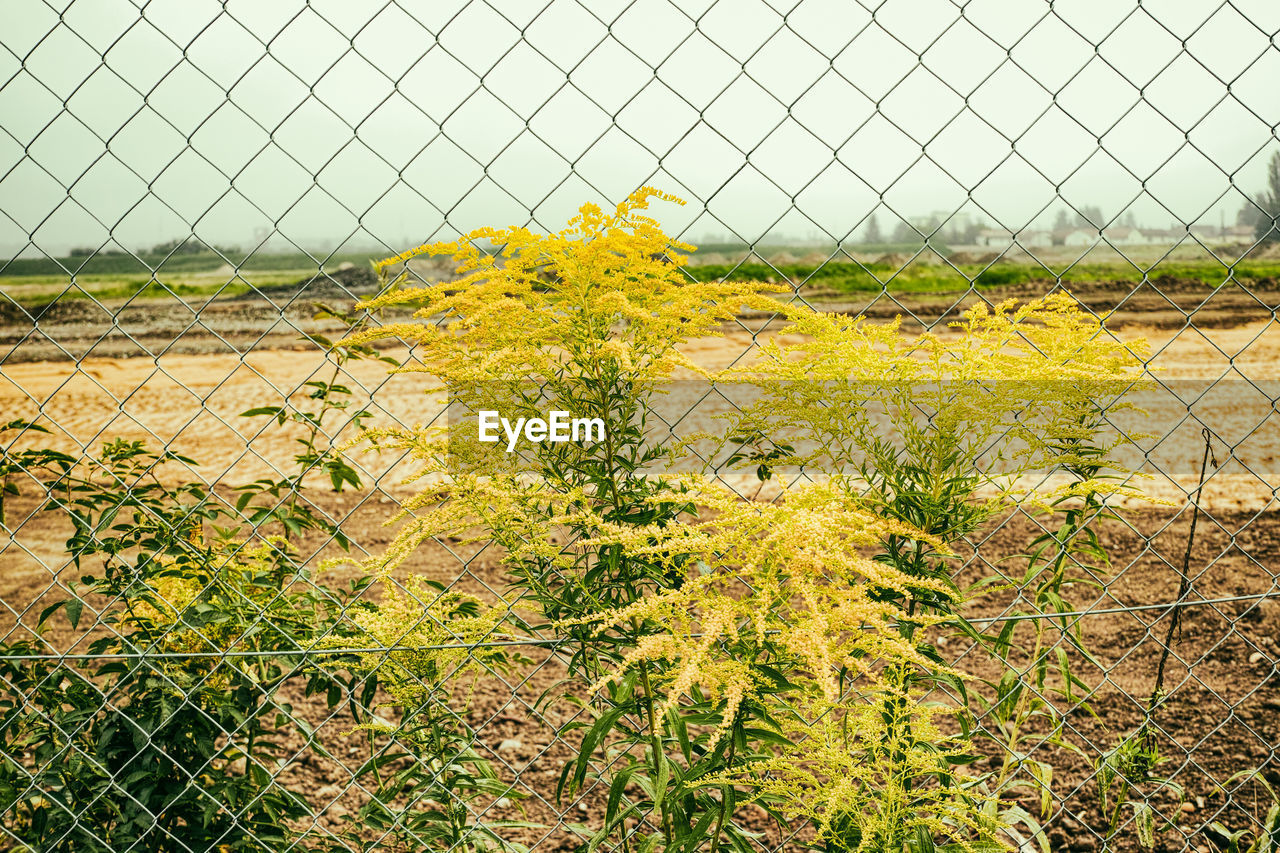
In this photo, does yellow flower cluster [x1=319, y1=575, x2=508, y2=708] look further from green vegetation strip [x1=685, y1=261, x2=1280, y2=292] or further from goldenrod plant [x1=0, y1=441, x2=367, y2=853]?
green vegetation strip [x1=685, y1=261, x2=1280, y2=292]

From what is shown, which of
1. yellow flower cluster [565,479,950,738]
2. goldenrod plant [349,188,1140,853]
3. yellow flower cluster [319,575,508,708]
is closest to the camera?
yellow flower cluster [565,479,950,738]

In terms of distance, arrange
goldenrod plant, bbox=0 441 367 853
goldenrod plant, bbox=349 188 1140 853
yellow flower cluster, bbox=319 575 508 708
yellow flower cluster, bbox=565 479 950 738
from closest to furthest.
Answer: yellow flower cluster, bbox=565 479 950 738 < goldenrod plant, bbox=349 188 1140 853 < yellow flower cluster, bbox=319 575 508 708 < goldenrod plant, bbox=0 441 367 853

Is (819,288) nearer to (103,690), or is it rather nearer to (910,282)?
(910,282)

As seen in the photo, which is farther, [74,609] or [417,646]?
[74,609]

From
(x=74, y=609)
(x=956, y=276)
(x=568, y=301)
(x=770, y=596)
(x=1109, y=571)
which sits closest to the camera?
(x=770, y=596)

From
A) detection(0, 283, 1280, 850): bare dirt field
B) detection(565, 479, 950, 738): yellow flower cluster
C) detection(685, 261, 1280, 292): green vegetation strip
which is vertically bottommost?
detection(0, 283, 1280, 850): bare dirt field

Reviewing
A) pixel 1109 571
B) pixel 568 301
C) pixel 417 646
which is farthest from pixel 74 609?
pixel 1109 571

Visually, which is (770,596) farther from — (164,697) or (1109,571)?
(1109,571)

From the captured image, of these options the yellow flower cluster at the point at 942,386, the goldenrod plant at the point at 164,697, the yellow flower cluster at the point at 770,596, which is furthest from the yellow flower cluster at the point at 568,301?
the goldenrod plant at the point at 164,697

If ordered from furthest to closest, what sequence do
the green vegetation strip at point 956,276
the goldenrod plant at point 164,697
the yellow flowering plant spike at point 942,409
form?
the green vegetation strip at point 956,276, the goldenrod plant at point 164,697, the yellow flowering plant spike at point 942,409

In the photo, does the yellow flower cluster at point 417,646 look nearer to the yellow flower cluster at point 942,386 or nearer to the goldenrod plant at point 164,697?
the goldenrod plant at point 164,697

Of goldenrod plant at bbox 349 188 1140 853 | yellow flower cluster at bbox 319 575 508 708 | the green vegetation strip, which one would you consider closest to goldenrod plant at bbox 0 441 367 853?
yellow flower cluster at bbox 319 575 508 708

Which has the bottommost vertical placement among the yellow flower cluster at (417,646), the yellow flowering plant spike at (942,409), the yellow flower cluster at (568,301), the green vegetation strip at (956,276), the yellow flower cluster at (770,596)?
the yellow flower cluster at (417,646)

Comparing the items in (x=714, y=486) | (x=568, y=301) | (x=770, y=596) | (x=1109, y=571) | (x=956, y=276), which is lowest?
(x=1109, y=571)
